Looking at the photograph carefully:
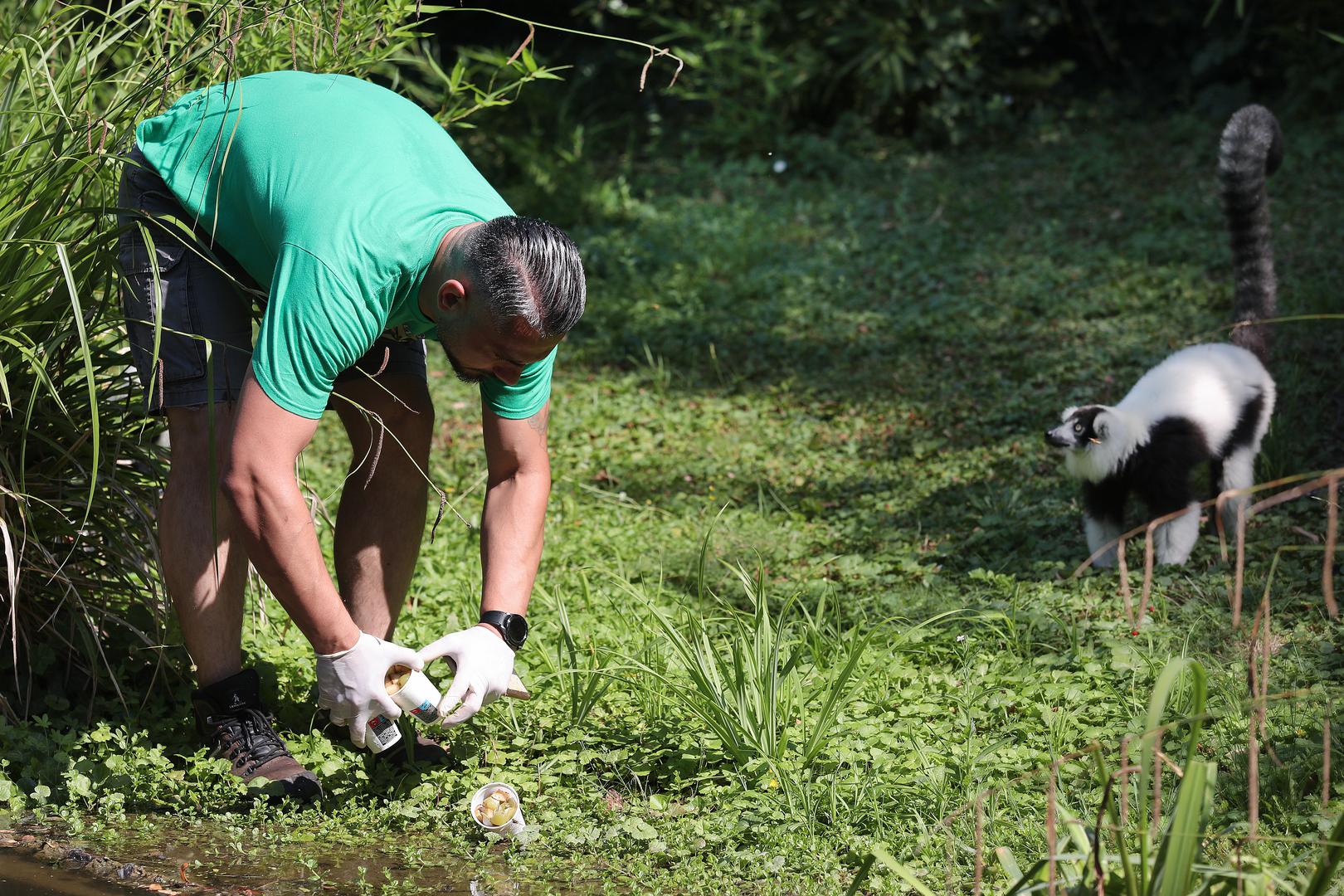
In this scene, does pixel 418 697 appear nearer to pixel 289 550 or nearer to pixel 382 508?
pixel 289 550

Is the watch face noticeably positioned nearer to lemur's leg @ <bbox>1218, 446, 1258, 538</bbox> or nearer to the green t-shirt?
the green t-shirt

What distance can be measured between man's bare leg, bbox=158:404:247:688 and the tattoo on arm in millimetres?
660

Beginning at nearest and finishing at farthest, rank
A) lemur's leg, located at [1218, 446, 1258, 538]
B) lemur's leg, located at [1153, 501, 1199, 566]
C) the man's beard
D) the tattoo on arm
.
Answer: the man's beard, the tattoo on arm, lemur's leg, located at [1153, 501, 1199, 566], lemur's leg, located at [1218, 446, 1258, 538]

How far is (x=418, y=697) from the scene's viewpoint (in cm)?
252

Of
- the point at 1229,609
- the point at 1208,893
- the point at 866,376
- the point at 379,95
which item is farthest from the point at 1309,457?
the point at 379,95

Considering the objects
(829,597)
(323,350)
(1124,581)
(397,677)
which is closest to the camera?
(1124,581)

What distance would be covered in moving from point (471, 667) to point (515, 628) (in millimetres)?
177

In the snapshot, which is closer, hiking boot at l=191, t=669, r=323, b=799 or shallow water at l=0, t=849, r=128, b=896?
shallow water at l=0, t=849, r=128, b=896

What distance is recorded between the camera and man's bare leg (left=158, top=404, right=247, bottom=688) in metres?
2.66

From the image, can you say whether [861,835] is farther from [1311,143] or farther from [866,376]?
[1311,143]

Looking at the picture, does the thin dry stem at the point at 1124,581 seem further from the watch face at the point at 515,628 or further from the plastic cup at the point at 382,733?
the plastic cup at the point at 382,733

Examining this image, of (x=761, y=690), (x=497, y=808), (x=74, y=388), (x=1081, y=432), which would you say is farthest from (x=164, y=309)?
(x=1081, y=432)

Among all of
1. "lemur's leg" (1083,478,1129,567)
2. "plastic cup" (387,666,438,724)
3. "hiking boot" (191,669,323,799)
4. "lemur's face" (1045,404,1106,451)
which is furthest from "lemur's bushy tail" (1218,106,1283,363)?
"hiking boot" (191,669,323,799)

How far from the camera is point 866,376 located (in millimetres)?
6133
